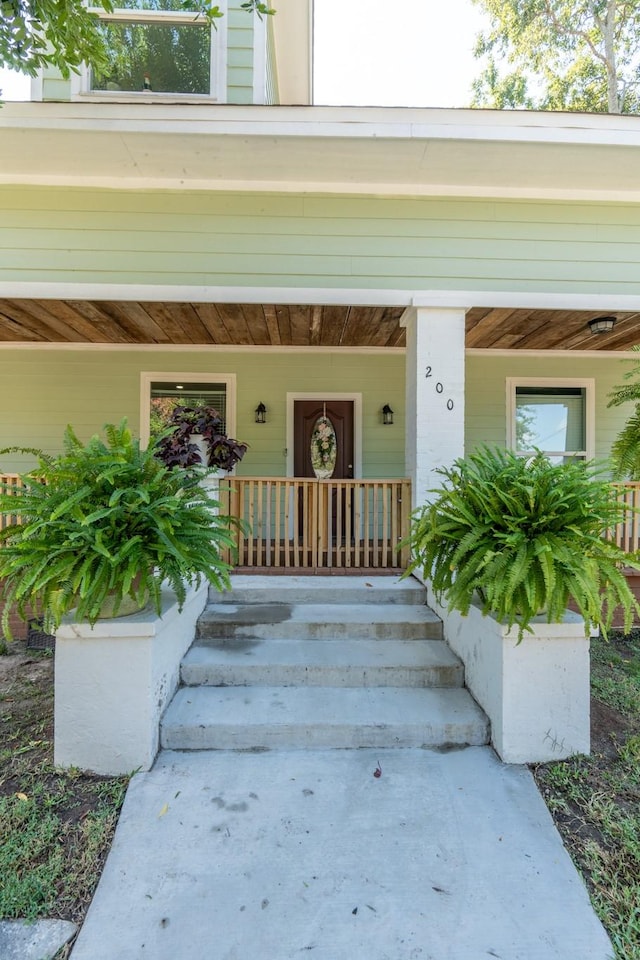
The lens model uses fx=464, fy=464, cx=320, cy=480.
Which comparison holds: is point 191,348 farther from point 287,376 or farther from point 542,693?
point 542,693

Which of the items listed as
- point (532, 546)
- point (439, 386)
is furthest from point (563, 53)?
point (532, 546)

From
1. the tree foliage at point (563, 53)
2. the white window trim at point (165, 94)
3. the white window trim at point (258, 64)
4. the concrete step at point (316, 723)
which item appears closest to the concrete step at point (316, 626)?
the concrete step at point (316, 723)

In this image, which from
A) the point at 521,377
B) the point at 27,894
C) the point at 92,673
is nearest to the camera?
the point at 27,894

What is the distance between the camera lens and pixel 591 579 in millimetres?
2164

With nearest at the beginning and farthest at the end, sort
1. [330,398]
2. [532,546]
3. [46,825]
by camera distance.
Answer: [46,825] → [532,546] → [330,398]

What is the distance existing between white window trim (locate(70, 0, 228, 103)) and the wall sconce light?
3630 mm

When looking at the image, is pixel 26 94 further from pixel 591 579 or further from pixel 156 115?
pixel 591 579

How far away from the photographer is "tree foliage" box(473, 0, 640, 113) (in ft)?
36.1

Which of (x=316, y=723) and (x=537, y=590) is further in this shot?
(x=316, y=723)

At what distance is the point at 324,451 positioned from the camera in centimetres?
589

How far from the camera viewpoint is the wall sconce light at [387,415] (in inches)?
241

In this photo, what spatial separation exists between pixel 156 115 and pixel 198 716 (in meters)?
4.24

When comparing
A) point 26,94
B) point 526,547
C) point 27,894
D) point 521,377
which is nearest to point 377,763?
point 526,547

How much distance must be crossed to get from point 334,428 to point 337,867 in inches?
Result: 195
